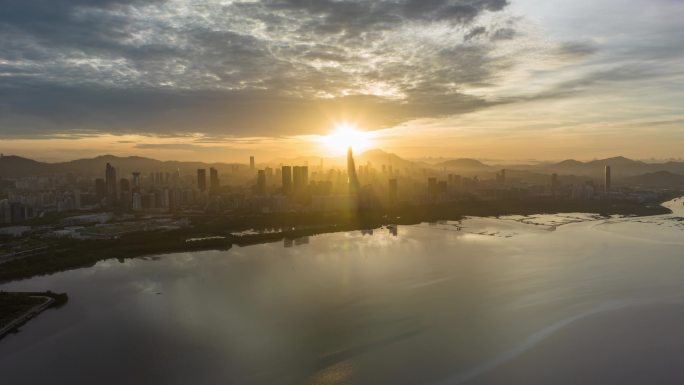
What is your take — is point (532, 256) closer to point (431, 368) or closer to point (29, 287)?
point (431, 368)

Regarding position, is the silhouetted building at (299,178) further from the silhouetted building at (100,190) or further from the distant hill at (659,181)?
the distant hill at (659,181)

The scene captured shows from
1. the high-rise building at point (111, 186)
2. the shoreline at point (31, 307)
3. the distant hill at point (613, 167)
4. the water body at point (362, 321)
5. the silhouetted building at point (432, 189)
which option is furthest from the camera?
the distant hill at point (613, 167)

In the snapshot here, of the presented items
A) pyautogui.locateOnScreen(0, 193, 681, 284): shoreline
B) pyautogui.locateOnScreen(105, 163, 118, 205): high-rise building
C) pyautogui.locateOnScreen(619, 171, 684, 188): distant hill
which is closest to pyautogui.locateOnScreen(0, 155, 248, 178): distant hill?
pyautogui.locateOnScreen(105, 163, 118, 205): high-rise building

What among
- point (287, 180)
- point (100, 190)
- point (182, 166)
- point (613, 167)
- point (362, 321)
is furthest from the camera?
point (613, 167)

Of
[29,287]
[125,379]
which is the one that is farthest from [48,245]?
[125,379]

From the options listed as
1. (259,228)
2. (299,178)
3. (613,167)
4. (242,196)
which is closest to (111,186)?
(242,196)

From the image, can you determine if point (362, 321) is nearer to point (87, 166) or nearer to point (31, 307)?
point (31, 307)

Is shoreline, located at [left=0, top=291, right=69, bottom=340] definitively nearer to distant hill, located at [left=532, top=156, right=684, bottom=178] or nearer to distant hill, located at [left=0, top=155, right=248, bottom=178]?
distant hill, located at [left=0, top=155, right=248, bottom=178]

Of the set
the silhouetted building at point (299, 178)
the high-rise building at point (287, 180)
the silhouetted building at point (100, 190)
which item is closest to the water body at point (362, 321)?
the high-rise building at point (287, 180)
